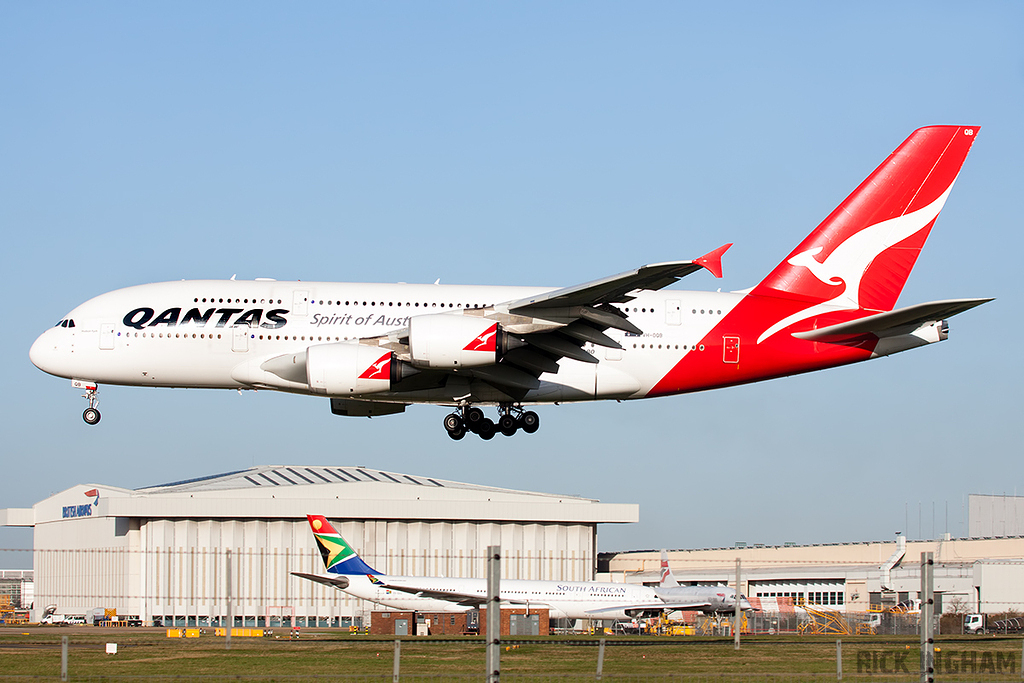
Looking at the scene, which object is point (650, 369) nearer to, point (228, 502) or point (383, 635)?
point (383, 635)

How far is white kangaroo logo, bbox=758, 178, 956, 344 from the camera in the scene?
121 ft

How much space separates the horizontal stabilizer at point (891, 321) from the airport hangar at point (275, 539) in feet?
129

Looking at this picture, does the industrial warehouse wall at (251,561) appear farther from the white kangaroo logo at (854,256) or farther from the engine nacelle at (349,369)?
the white kangaroo logo at (854,256)

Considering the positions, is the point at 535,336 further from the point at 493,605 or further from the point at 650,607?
the point at 650,607

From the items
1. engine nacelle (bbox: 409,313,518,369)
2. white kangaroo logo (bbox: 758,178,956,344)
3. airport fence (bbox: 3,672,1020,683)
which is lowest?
airport fence (bbox: 3,672,1020,683)

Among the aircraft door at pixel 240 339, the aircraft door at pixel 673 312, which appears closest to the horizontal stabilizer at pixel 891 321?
the aircraft door at pixel 673 312

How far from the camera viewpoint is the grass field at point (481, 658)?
30297mm

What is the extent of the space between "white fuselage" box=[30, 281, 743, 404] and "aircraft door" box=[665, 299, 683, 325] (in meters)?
0.03

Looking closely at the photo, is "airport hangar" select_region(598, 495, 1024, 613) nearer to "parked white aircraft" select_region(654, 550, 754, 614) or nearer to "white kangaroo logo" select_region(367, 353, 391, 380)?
"parked white aircraft" select_region(654, 550, 754, 614)

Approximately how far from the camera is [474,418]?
36281 millimetres

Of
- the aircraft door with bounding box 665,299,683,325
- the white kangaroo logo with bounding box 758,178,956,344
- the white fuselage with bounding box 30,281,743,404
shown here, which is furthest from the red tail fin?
the white fuselage with bounding box 30,281,743,404

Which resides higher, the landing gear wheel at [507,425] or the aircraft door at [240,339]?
the aircraft door at [240,339]

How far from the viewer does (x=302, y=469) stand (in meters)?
85.5

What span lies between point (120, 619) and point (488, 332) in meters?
46.2
